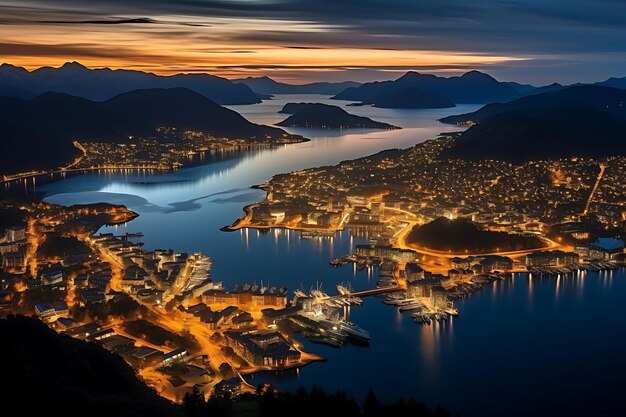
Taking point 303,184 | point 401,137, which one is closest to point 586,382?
point 303,184

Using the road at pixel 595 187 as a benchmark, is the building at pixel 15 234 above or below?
below

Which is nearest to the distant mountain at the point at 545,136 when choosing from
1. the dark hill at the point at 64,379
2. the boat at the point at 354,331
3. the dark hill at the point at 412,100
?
the boat at the point at 354,331

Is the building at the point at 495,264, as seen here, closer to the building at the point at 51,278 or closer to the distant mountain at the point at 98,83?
the building at the point at 51,278

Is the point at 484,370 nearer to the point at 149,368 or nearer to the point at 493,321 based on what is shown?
the point at 493,321

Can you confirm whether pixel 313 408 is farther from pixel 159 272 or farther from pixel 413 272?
pixel 159 272

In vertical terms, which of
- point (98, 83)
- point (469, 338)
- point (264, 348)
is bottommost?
point (469, 338)

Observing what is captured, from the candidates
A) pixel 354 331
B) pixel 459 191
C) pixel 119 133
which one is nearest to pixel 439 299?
pixel 354 331
